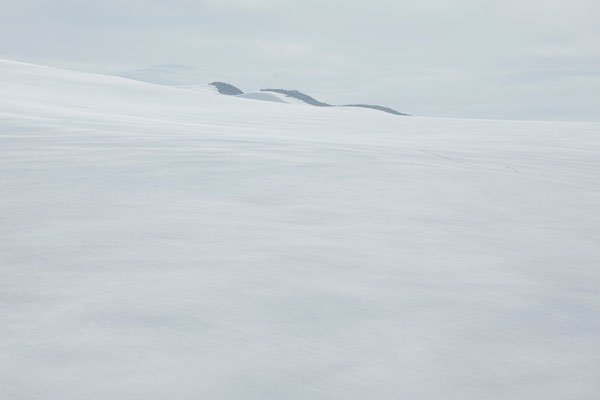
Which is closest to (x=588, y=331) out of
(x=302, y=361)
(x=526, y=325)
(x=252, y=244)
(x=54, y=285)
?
(x=526, y=325)

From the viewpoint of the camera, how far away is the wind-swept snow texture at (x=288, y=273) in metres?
1.26

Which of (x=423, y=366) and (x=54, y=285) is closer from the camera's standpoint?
(x=423, y=366)

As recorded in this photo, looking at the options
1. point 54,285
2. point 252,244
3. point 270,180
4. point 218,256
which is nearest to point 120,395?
point 54,285

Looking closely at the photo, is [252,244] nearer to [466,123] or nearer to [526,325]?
[526,325]

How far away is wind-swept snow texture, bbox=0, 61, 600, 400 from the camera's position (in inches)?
49.6

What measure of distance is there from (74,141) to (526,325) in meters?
2.47

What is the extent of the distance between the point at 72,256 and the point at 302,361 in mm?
793

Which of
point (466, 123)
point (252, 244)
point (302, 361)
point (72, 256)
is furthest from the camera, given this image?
point (466, 123)

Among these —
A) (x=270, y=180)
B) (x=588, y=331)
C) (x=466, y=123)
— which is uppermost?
(x=466, y=123)

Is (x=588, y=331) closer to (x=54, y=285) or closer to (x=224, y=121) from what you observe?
(x=54, y=285)

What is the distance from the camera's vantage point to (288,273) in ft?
5.57

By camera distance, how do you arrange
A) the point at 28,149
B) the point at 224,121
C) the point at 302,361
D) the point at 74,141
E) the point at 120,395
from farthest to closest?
the point at 224,121
the point at 74,141
the point at 28,149
the point at 302,361
the point at 120,395

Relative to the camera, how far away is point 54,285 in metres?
1.57

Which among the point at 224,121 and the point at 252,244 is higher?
the point at 224,121
